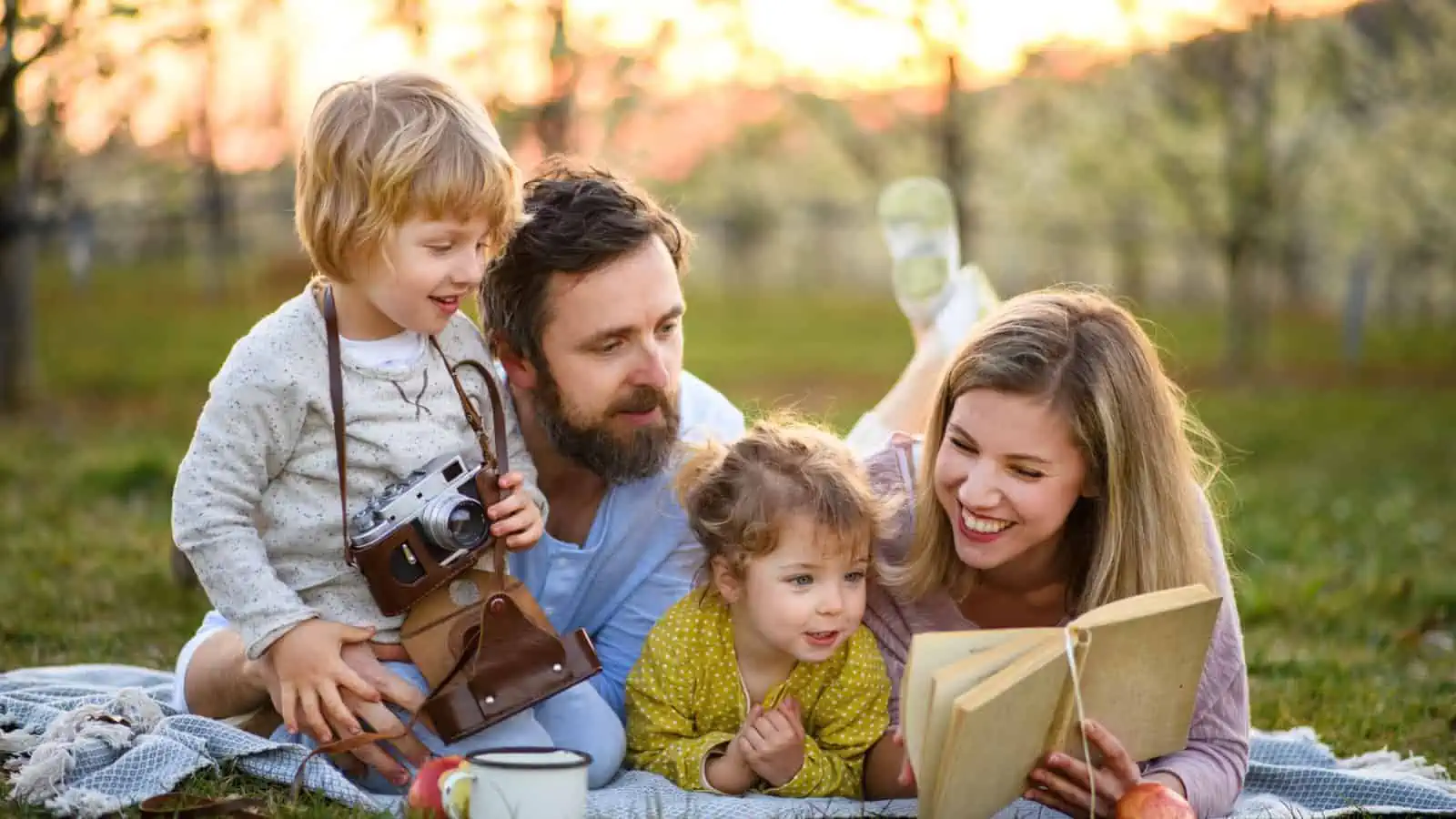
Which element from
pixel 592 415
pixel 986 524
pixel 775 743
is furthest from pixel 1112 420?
pixel 592 415

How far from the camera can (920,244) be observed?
514 cm

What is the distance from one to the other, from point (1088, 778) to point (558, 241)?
1762 mm

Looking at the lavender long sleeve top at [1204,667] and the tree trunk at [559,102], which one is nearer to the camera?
the lavender long sleeve top at [1204,667]

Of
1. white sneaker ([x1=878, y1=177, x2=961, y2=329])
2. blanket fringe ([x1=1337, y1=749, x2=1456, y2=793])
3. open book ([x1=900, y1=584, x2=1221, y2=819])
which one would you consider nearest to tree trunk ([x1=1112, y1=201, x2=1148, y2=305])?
white sneaker ([x1=878, y1=177, x2=961, y2=329])

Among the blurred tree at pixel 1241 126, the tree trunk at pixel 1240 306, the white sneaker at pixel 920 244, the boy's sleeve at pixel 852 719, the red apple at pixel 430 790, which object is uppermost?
the white sneaker at pixel 920 244

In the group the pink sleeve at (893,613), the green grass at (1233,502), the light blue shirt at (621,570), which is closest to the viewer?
the pink sleeve at (893,613)

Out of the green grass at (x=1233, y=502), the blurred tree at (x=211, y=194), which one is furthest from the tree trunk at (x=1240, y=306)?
the blurred tree at (x=211, y=194)

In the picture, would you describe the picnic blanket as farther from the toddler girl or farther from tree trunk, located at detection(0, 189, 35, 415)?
tree trunk, located at detection(0, 189, 35, 415)

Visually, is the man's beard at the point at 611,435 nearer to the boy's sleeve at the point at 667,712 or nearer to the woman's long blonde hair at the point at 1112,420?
the boy's sleeve at the point at 667,712

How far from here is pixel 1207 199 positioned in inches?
775

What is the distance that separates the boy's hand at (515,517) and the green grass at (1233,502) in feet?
2.26

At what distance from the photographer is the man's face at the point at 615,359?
3.56 metres

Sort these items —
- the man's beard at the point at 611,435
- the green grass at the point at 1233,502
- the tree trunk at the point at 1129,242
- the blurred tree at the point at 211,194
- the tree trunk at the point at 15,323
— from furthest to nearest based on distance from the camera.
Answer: the tree trunk at the point at 1129,242 < the blurred tree at the point at 211,194 < the tree trunk at the point at 15,323 < the green grass at the point at 1233,502 < the man's beard at the point at 611,435

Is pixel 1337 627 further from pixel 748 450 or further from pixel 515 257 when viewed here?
pixel 515 257
